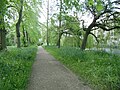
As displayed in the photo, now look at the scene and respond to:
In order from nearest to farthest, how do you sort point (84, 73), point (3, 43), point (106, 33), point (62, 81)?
1. point (62, 81)
2. point (84, 73)
3. point (3, 43)
4. point (106, 33)

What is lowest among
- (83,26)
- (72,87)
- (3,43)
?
(72,87)

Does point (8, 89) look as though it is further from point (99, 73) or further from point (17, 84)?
point (99, 73)

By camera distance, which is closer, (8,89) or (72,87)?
(8,89)

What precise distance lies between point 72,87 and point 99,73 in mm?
1841

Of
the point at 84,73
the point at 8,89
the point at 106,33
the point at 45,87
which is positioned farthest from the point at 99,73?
the point at 106,33

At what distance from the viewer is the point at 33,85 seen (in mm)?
7414

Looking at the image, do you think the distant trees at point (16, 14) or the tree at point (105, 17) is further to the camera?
the tree at point (105, 17)

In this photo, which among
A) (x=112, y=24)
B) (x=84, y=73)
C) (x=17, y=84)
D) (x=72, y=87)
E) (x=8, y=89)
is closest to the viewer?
(x=8, y=89)

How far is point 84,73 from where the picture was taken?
379 inches

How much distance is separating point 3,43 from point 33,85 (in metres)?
11.8

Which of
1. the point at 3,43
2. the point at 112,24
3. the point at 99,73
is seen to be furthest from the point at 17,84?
the point at 112,24

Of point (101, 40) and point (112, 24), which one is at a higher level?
point (112, 24)

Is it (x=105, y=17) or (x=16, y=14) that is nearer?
(x=105, y=17)

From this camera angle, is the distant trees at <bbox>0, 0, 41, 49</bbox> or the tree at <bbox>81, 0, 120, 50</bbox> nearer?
the distant trees at <bbox>0, 0, 41, 49</bbox>
